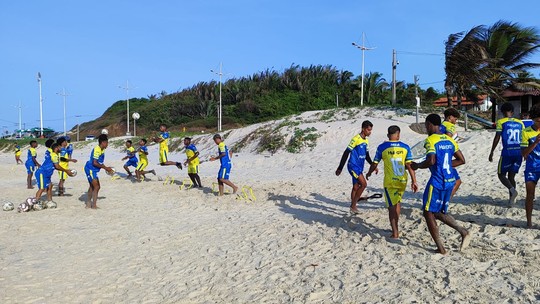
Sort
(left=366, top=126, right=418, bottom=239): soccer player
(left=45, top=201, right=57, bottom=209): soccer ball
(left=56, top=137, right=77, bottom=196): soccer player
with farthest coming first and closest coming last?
(left=56, top=137, right=77, bottom=196): soccer player → (left=45, top=201, right=57, bottom=209): soccer ball → (left=366, top=126, right=418, bottom=239): soccer player

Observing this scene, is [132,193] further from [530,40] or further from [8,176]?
[530,40]

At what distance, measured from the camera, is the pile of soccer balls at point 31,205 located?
378 inches

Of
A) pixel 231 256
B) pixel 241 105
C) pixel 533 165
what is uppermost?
pixel 241 105

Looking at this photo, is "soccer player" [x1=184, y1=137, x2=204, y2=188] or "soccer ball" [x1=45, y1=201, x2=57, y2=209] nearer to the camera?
"soccer ball" [x1=45, y1=201, x2=57, y2=209]

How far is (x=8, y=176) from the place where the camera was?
18.3 metres

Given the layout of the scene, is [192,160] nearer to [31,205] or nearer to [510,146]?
[31,205]

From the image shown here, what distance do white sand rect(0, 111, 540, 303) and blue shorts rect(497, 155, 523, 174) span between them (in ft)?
2.27

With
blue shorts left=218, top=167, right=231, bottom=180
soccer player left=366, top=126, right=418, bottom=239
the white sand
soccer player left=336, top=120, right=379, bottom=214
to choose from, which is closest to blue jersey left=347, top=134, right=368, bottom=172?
soccer player left=336, top=120, right=379, bottom=214

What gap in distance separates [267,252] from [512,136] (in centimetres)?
464

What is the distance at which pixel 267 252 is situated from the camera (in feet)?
20.0

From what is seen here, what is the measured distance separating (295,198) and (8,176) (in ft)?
48.1

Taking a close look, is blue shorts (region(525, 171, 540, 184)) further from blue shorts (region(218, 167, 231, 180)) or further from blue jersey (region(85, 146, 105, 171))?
blue jersey (region(85, 146, 105, 171))

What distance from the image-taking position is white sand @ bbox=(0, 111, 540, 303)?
455 cm

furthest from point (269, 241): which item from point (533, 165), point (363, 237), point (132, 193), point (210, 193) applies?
point (132, 193)
